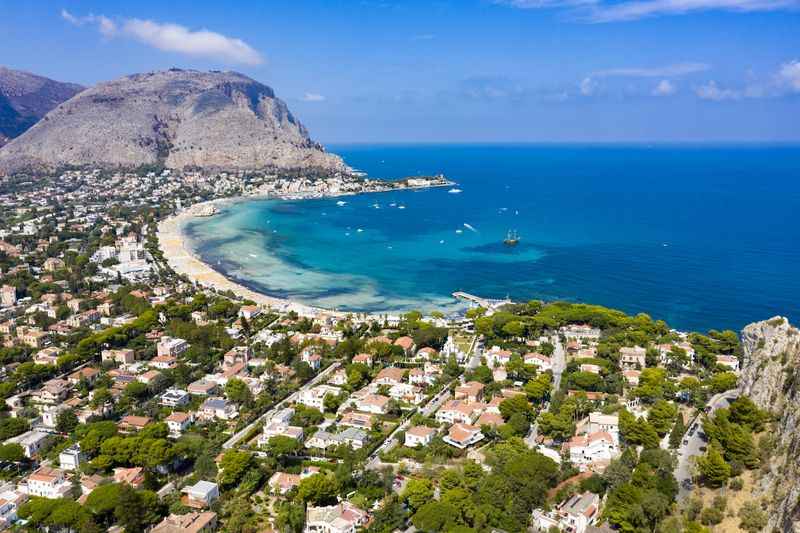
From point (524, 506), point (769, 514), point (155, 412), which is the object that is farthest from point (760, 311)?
point (155, 412)

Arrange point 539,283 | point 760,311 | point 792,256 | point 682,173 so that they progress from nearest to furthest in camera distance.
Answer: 1. point 760,311
2. point 539,283
3. point 792,256
4. point 682,173

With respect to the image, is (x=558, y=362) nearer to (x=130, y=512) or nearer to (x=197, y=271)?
(x=130, y=512)

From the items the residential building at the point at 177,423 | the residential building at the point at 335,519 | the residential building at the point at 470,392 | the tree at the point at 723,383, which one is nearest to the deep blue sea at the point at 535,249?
the tree at the point at 723,383

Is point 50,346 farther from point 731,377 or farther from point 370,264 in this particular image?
point 731,377

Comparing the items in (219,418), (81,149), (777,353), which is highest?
(81,149)

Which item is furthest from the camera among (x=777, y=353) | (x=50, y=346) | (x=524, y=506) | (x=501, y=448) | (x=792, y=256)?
(x=792, y=256)

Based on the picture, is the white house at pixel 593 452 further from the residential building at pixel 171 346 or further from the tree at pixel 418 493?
the residential building at pixel 171 346
